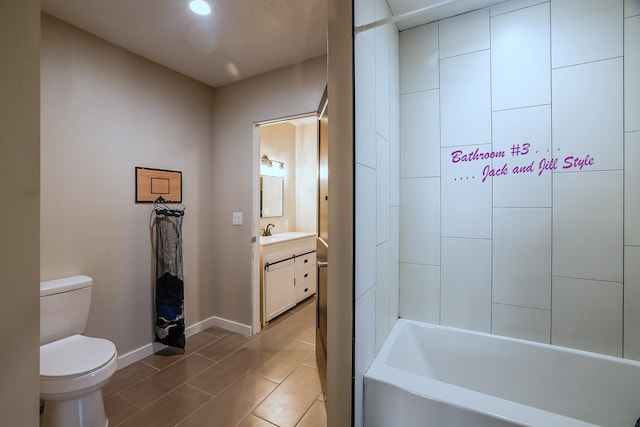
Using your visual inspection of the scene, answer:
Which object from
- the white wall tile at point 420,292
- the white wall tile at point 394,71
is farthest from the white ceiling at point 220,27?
the white wall tile at point 420,292

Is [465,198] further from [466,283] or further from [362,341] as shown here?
[362,341]

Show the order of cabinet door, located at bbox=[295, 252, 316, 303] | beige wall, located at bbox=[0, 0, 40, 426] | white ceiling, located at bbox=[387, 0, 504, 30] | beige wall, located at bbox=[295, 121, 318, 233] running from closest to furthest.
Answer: beige wall, located at bbox=[0, 0, 40, 426] → white ceiling, located at bbox=[387, 0, 504, 30] → cabinet door, located at bbox=[295, 252, 316, 303] → beige wall, located at bbox=[295, 121, 318, 233]

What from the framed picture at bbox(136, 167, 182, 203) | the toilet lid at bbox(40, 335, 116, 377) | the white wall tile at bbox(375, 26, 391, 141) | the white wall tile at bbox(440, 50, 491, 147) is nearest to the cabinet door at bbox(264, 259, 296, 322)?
the framed picture at bbox(136, 167, 182, 203)

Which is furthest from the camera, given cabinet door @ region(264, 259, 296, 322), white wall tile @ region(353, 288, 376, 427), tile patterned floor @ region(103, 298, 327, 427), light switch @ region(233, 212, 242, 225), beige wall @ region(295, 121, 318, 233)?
beige wall @ region(295, 121, 318, 233)

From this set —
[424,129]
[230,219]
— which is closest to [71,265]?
[230,219]

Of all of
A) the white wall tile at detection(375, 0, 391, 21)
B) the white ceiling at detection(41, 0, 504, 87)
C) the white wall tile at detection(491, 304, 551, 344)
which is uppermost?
the white ceiling at detection(41, 0, 504, 87)

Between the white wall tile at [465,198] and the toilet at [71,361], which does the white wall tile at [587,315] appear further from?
the toilet at [71,361]

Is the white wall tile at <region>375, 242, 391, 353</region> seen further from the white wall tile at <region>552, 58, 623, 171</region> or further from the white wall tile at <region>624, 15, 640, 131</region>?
the white wall tile at <region>624, 15, 640, 131</region>

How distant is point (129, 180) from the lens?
7.47ft

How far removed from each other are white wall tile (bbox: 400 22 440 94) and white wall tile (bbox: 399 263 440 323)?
1.19 metres

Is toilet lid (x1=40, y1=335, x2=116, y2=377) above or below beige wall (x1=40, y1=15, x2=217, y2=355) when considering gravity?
below

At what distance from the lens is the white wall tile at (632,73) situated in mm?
1326

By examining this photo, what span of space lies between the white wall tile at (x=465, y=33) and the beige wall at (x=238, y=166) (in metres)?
1.22

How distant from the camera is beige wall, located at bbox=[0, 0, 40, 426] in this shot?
40 cm
